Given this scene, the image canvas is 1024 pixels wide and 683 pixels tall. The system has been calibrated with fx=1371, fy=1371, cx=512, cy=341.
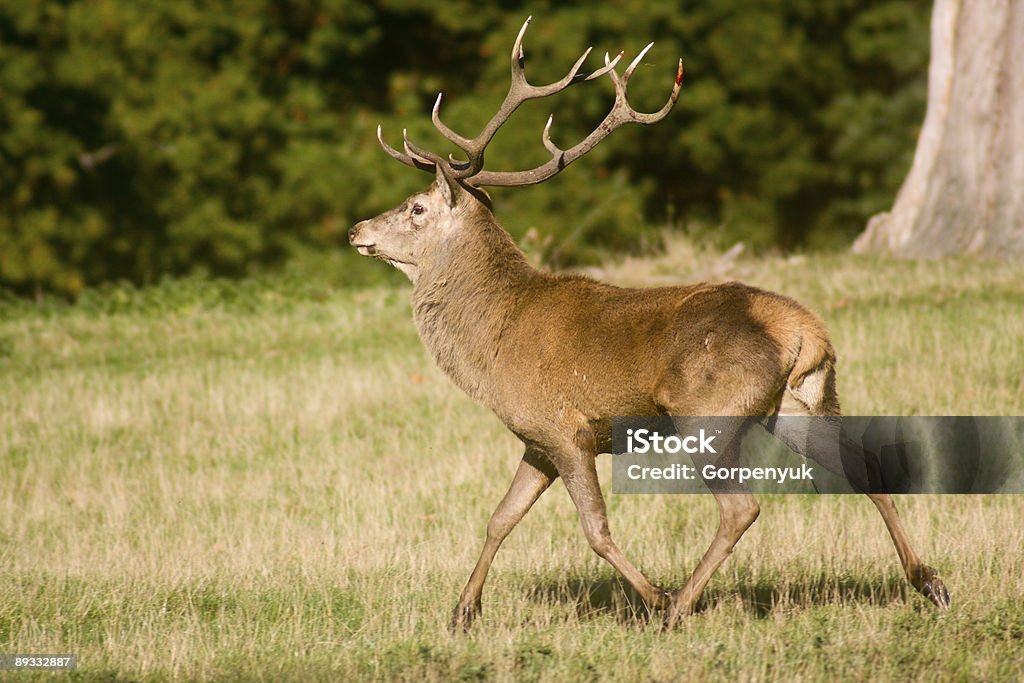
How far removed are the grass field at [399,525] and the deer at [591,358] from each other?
43 centimetres

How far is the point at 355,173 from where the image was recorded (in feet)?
81.4

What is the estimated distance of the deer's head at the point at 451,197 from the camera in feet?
23.2

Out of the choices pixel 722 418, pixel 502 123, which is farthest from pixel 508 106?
pixel 722 418

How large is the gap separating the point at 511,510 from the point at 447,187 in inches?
67.4

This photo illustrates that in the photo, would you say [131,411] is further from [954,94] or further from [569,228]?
[569,228]

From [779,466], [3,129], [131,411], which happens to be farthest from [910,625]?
[3,129]

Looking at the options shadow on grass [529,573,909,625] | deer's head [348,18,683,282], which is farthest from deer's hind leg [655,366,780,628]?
deer's head [348,18,683,282]

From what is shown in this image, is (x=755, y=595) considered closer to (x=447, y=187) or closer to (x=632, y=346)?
(x=632, y=346)

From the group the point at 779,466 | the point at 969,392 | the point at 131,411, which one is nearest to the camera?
the point at 779,466

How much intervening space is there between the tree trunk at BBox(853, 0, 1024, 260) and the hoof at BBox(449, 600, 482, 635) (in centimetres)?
979

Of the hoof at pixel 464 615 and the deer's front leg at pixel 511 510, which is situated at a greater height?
the deer's front leg at pixel 511 510

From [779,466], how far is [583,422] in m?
3.50

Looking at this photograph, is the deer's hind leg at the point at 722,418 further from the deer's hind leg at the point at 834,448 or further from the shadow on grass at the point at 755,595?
the shadow on grass at the point at 755,595

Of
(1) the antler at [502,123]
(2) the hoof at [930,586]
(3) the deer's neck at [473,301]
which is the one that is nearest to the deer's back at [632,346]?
(3) the deer's neck at [473,301]
